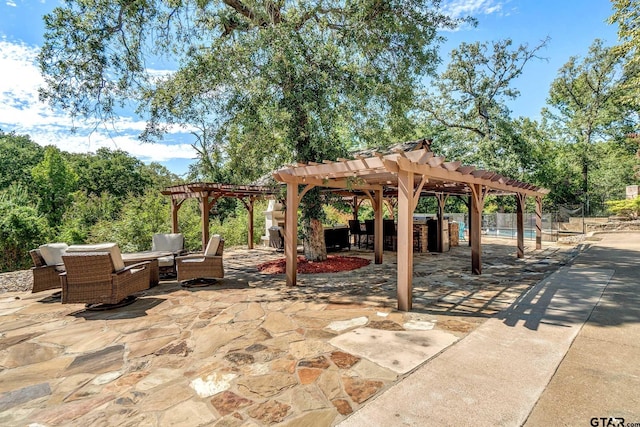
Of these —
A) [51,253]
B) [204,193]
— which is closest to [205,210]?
[204,193]

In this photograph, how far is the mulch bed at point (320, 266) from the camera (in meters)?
7.68

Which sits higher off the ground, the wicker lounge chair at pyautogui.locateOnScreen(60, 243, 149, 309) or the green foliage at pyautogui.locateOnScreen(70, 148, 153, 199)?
the green foliage at pyautogui.locateOnScreen(70, 148, 153, 199)

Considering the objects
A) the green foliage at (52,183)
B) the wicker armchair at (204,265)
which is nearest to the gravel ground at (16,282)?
the wicker armchair at (204,265)

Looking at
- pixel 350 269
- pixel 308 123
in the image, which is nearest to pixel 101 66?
pixel 308 123

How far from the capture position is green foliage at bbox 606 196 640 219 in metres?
15.7

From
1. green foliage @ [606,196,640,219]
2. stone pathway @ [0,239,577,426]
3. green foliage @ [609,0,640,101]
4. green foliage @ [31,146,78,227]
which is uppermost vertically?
green foliage @ [609,0,640,101]

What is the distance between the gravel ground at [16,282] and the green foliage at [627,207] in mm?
24247

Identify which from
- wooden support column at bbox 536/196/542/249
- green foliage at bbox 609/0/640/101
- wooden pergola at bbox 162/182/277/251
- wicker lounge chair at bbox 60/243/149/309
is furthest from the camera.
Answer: wooden support column at bbox 536/196/542/249

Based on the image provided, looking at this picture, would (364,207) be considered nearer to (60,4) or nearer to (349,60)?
(349,60)

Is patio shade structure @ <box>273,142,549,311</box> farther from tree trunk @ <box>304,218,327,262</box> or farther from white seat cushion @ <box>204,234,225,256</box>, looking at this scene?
tree trunk @ <box>304,218,327,262</box>

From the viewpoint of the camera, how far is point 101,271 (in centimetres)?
444

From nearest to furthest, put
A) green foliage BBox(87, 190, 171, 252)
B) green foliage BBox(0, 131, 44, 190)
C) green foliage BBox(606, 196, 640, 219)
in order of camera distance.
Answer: green foliage BBox(87, 190, 171, 252) < green foliage BBox(606, 196, 640, 219) < green foliage BBox(0, 131, 44, 190)

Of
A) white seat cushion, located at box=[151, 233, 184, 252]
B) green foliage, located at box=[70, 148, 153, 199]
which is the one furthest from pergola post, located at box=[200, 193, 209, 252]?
green foliage, located at box=[70, 148, 153, 199]

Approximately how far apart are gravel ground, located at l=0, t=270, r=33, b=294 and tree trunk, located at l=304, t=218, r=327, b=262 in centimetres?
624
